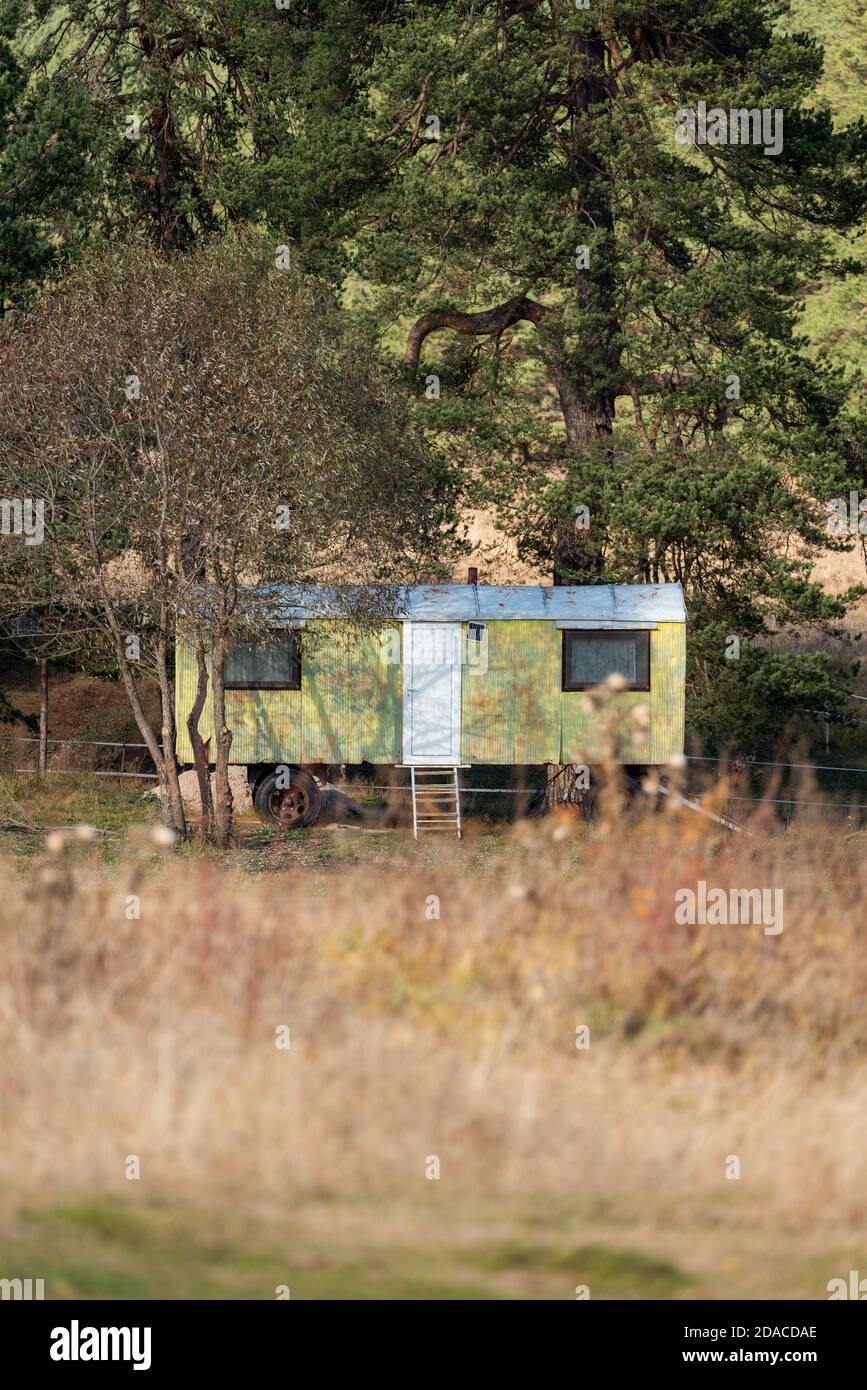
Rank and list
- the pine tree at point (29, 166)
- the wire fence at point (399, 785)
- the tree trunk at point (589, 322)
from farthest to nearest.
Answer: the wire fence at point (399, 785) < the tree trunk at point (589, 322) < the pine tree at point (29, 166)

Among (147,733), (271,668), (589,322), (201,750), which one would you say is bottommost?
(201,750)

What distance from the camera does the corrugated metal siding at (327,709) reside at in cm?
2530

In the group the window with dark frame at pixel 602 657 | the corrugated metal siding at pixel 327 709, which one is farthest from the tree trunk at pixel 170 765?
the window with dark frame at pixel 602 657

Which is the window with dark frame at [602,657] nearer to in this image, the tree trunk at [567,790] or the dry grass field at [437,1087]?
the tree trunk at [567,790]

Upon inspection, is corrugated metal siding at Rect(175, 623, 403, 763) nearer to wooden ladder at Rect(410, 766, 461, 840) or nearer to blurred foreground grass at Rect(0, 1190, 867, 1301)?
wooden ladder at Rect(410, 766, 461, 840)

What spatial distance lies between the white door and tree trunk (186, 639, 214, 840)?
3.19 meters

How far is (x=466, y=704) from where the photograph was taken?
83.5 ft

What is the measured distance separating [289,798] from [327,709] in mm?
1541

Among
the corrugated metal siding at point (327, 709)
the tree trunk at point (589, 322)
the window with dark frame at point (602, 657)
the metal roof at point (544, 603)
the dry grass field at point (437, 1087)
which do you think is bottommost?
the dry grass field at point (437, 1087)

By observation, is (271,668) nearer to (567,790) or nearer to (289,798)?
(289,798)

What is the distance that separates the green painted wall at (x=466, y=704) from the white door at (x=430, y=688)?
0.18 meters

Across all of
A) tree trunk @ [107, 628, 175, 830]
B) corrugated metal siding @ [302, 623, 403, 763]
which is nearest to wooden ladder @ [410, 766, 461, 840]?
corrugated metal siding @ [302, 623, 403, 763]

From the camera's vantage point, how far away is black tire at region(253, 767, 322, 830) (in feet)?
83.6

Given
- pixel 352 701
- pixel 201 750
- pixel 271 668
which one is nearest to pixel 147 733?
pixel 201 750
